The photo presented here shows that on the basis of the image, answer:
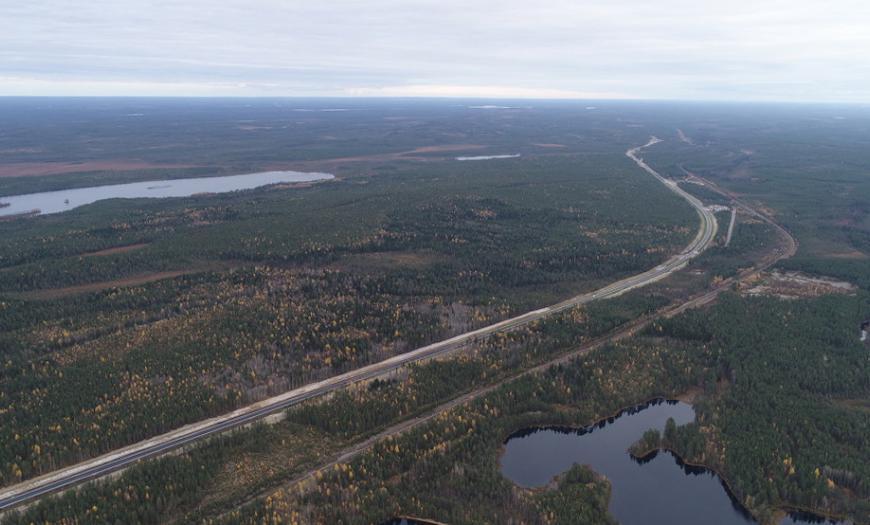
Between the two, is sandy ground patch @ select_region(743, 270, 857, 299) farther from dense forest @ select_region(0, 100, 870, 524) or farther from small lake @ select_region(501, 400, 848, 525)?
small lake @ select_region(501, 400, 848, 525)

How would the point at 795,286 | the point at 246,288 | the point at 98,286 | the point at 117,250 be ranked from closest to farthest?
the point at 246,288, the point at 98,286, the point at 795,286, the point at 117,250

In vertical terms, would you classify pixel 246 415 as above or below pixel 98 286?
below

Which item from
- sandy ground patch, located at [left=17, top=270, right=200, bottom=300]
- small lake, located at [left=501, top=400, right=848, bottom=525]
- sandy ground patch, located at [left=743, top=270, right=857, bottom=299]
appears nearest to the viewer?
small lake, located at [left=501, top=400, right=848, bottom=525]

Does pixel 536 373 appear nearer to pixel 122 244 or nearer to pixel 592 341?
pixel 592 341

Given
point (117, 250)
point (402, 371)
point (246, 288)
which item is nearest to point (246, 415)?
point (402, 371)

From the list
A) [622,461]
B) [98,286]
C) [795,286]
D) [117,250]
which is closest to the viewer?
[622,461]

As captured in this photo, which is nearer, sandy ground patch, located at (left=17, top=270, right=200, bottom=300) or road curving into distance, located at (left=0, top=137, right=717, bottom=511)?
road curving into distance, located at (left=0, top=137, right=717, bottom=511)

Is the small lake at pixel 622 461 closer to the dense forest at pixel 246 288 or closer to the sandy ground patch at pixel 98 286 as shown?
the dense forest at pixel 246 288

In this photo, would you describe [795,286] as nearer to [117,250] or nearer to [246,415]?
[246,415]

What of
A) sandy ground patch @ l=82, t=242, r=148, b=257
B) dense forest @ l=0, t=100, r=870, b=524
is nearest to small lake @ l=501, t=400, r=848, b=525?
dense forest @ l=0, t=100, r=870, b=524
